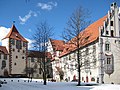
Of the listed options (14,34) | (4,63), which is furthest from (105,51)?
(14,34)

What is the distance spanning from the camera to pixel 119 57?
155 ft

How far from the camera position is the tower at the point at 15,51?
79500 millimetres

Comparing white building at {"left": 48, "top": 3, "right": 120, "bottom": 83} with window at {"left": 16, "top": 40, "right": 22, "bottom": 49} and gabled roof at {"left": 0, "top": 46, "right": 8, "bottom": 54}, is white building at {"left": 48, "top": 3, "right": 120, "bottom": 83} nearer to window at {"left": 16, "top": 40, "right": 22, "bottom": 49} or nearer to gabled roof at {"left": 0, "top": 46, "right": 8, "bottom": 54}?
gabled roof at {"left": 0, "top": 46, "right": 8, "bottom": 54}

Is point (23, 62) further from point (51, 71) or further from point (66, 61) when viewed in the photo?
point (66, 61)

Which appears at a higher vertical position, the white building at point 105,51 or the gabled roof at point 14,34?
the gabled roof at point 14,34

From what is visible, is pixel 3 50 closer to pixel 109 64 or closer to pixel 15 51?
pixel 15 51

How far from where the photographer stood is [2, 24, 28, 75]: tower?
79.5m

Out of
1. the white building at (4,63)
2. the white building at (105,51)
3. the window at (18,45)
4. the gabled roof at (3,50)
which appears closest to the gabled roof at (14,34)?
the window at (18,45)

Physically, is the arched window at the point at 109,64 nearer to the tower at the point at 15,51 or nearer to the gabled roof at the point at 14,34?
the tower at the point at 15,51

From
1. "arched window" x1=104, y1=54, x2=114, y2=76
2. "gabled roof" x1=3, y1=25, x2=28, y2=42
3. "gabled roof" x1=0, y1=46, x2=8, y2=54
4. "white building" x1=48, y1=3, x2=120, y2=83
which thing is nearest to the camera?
"white building" x1=48, y1=3, x2=120, y2=83

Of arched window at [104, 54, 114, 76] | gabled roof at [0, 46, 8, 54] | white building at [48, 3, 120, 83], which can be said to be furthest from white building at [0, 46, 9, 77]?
arched window at [104, 54, 114, 76]

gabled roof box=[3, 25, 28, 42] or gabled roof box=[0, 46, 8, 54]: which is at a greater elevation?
gabled roof box=[3, 25, 28, 42]

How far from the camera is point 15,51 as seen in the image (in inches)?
3209

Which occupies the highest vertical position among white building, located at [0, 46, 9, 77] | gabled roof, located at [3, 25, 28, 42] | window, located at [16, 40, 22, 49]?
gabled roof, located at [3, 25, 28, 42]
